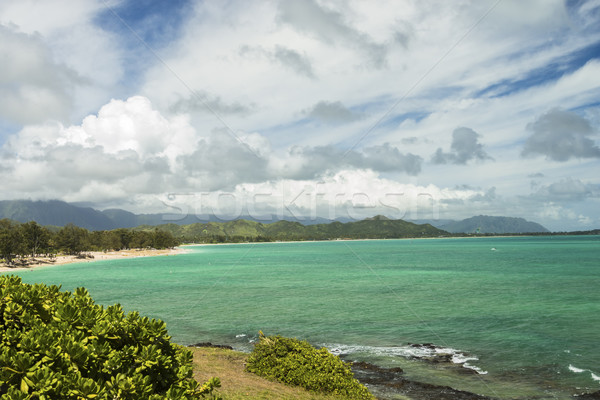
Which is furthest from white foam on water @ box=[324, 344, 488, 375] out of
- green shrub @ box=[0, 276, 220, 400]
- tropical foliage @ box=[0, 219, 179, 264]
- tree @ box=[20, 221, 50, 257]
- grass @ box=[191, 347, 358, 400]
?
tree @ box=[20, 221, 50, 257]

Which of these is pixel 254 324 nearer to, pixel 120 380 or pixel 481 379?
pixel 481 379

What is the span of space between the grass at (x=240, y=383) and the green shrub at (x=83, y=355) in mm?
9146

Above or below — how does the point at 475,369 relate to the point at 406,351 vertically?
above

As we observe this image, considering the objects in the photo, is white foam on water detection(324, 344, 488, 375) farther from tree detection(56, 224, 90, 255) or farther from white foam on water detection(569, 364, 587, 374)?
tree detection(56, 224, 90, 255)

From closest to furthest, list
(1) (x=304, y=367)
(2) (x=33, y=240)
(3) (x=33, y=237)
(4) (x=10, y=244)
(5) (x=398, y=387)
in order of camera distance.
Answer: (1) (x=304, y=367)
(5) (x=398, y=387)
(4) (x=10, y=244)
(3) (x=33, y=237)
(2) (x=33, y=240)

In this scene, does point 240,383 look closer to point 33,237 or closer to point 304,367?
point 304,367

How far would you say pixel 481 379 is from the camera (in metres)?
21.3

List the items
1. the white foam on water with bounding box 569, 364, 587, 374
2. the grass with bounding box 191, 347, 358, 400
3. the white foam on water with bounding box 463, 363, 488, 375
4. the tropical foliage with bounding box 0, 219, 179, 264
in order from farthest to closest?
the tropical foliage with bounding box 0, 219, 179, 264 → the white foam on water with bounding box 463, 363, 488, 375 → the white foam on water with bounding box 569, 364, 587, 374 → the grass with bounding box 191, 347, 358, 400

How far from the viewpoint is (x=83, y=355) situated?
241 inches

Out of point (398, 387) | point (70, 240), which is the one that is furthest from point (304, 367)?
point (70, 240)

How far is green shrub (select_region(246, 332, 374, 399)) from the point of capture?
16781 millimetres

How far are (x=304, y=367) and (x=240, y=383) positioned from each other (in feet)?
10.2

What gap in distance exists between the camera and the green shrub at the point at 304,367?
16.8 m

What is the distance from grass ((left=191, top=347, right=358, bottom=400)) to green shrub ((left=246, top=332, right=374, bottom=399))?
411mm
